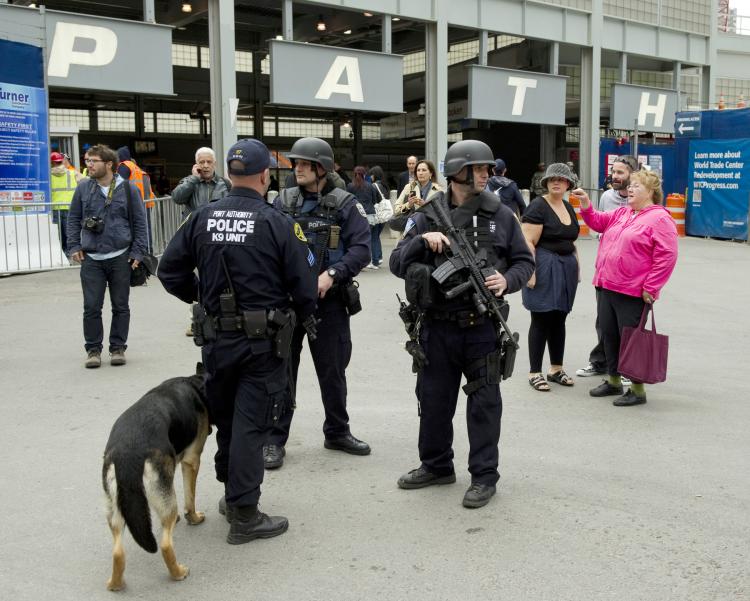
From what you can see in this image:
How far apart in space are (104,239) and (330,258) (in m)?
3.37

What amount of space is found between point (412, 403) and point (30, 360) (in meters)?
3.92

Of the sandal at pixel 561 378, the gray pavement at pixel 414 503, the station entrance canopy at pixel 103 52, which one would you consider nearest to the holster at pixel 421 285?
the gray pavement at pixel 414 503

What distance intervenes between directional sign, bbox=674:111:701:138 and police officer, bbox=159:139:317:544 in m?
20.5

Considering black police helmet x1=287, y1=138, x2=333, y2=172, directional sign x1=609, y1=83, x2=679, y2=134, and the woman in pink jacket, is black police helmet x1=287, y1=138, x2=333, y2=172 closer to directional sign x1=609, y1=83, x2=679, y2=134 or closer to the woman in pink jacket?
the woman in pink jacket

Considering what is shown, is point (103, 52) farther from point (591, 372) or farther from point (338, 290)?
point (338, 290)

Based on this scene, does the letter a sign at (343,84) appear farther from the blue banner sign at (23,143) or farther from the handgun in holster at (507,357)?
the handgun in holster at (507,357)

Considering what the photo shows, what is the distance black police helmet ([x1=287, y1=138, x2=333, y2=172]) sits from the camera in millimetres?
4973

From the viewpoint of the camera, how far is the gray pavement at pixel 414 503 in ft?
11.9

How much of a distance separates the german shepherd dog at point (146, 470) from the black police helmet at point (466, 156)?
1888 millimetres

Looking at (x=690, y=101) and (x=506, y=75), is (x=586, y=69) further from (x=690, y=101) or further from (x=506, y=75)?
(x=690, y=101)

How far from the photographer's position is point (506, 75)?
71.6ft

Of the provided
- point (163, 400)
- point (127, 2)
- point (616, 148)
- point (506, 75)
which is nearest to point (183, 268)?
point (163, 400)

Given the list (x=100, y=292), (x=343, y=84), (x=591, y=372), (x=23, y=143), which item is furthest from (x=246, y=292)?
(x=343, y=84)

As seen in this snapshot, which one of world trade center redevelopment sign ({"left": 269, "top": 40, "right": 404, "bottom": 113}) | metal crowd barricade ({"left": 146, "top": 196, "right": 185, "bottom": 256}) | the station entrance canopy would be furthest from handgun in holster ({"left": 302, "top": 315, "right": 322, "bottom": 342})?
world trade center redevelopment sign ({"left": 269, "top": 40, "right": 404, "bottom": 113})
